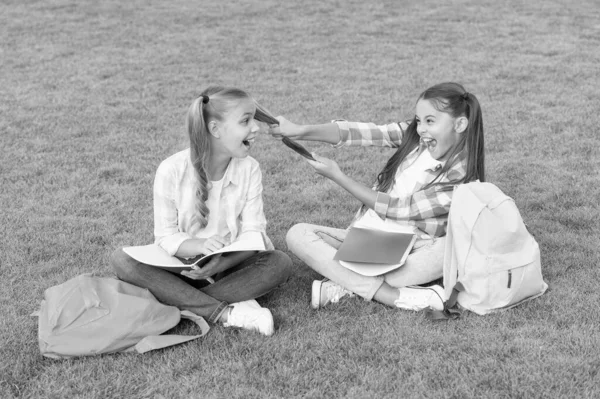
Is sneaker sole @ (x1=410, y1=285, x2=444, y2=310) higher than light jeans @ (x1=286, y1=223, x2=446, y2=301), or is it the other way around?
light jeans @ (x1=286, y1=223, x2=446, y2=301)

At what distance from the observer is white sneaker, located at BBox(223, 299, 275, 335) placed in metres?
3.68

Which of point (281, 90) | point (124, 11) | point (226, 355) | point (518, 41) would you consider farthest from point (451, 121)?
point (124, 11)

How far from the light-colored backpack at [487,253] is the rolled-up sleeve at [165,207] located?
1.35 metres

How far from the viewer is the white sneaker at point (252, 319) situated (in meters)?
3.68

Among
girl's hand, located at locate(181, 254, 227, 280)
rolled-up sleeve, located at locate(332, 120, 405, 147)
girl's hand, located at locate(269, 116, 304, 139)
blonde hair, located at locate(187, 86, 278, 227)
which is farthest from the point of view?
rolled-up sleeve, located at locate(332, 120, 405, 147)

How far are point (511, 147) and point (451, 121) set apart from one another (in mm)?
2686

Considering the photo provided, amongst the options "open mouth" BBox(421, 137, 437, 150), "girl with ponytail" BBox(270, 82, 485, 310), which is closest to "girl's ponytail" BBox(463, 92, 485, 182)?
"girl with ponytail" BBox(270, 82, 485, 310)

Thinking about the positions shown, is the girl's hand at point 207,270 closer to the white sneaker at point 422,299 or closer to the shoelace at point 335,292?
the shoelace at point 335,292

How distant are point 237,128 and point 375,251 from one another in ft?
3.09

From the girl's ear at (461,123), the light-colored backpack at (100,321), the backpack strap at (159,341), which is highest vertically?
the girl's ear at (461,123)

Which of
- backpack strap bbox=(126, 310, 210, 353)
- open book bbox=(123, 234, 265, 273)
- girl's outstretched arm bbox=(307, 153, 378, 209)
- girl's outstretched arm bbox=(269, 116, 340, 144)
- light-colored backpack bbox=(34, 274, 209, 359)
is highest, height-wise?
girl's outstretched arm bbox=(269, 116, 340, 144)

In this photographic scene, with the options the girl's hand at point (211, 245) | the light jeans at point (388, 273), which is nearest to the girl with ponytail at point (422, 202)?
the light jeans at point (388, 273)

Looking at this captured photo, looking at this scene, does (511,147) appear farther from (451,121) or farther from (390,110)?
(451,121)

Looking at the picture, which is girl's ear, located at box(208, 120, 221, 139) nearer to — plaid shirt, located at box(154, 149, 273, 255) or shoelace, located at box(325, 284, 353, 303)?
plaid shirt, located at box(154, 149, 273, 255)
